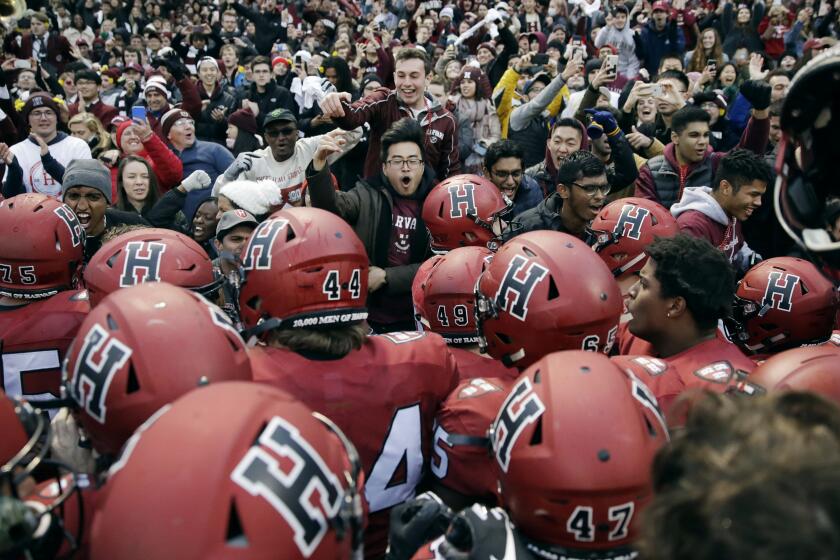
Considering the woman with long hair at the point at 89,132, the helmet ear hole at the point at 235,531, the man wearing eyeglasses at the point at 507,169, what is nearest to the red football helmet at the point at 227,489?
the helmet ear hole at the point at 235,531

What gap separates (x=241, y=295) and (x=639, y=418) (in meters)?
1.65

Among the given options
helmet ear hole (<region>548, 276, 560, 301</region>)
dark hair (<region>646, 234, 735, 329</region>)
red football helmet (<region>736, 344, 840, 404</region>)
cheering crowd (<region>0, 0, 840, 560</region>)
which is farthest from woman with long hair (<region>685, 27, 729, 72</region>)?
helmet ear hole (<region>548, 276, 560, 301</region>)

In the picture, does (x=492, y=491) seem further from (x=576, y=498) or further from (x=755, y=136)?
(x=755, y=136)

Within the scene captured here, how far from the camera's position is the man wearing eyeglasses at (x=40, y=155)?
22.5 ft

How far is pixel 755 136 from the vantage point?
6.54m

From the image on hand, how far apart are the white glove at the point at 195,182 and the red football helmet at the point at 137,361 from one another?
4146 millimetres

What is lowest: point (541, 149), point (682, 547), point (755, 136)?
point (541, 149)

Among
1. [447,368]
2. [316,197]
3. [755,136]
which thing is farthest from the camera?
[755,136]

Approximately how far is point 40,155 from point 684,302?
19.7 feet

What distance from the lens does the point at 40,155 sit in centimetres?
702

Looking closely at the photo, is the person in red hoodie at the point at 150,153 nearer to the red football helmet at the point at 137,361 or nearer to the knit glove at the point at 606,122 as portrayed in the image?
the knit glove at the point at 606,122

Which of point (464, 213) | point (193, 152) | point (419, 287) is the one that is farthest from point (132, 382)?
point (193, 152)

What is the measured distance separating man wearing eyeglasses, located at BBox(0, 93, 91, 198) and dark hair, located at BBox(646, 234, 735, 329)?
541 centimetres

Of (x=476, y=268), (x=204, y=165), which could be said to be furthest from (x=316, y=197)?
Result: (x=204, y=165)
